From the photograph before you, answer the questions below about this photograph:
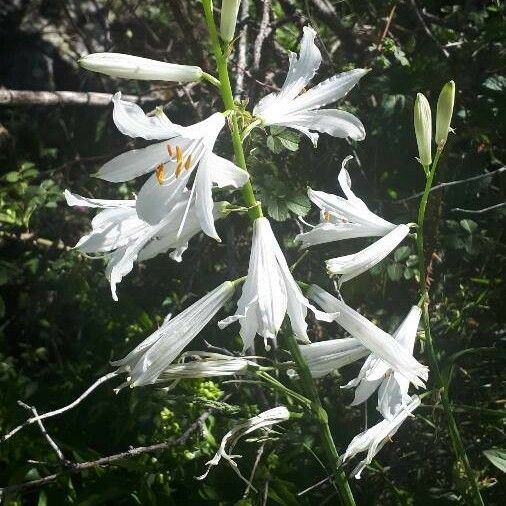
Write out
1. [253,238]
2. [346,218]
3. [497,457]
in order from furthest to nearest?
1. [497,457]
2. [346,218]
3. [253,238]

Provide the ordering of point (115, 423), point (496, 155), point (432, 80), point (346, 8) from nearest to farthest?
point (115, 423), point (432, 80), point (496, 155), point (346, 8)

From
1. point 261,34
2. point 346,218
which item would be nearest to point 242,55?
point 261,34

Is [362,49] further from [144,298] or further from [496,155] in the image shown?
[144,298]

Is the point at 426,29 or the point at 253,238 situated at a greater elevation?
the point at 253,238

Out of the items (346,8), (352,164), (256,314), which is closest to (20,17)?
(346,8)

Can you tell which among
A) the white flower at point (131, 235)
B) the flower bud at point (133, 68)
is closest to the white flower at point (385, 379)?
the white flower at point (131, 235)

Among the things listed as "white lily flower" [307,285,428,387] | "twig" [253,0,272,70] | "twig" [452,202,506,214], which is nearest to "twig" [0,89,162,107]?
"twig" [253,0,272,70]

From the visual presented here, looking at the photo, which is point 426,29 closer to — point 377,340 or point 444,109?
point 444,109
